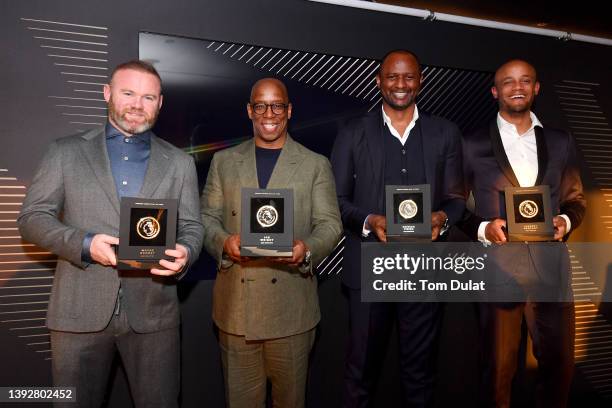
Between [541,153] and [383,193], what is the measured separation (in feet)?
3.37

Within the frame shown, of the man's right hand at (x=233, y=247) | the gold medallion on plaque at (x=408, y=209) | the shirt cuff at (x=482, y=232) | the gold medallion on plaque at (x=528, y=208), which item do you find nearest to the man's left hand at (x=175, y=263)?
the man's right hand at (x=233, y=247)

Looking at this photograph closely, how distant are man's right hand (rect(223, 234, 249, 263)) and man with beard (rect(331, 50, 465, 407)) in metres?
0.71

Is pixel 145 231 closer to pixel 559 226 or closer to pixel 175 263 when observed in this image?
pixel 175 263

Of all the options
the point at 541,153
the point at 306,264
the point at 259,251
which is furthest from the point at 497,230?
the point at 259,251

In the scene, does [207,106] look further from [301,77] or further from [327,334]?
[327,334]

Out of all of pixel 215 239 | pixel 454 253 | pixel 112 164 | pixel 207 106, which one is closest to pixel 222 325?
pixel 215 239

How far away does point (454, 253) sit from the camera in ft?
10.3

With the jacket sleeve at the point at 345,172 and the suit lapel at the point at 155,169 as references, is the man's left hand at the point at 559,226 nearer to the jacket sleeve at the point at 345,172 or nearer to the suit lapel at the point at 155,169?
the jacket sleeve at the point at 345,172

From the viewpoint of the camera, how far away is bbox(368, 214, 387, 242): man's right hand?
2.61 m

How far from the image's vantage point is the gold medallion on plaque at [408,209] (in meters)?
2.55

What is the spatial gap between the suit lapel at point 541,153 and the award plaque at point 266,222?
158cm

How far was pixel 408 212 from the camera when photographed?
101 inches

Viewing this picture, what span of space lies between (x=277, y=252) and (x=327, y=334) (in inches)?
47.1

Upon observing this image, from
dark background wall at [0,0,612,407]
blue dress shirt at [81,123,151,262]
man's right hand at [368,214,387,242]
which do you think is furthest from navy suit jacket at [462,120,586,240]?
blue dress shirt at [81,123,151,262]
